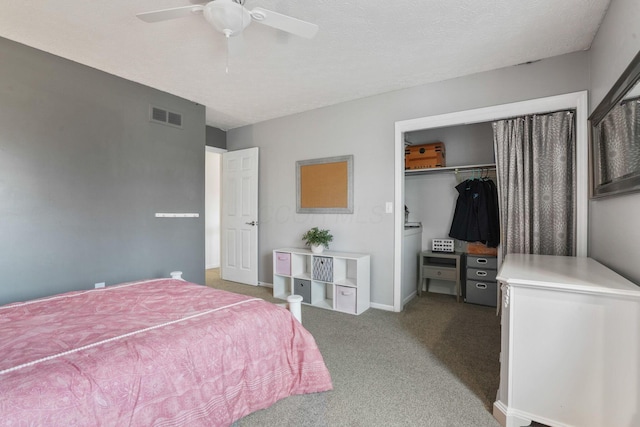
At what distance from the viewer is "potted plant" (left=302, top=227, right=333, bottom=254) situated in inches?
146

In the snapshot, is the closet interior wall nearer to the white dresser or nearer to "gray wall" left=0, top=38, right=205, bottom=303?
the white dresser

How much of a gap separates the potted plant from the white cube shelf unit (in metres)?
0.07

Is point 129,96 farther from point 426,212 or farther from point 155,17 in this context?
point 426,212

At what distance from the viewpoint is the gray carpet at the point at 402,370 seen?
5.52 ft

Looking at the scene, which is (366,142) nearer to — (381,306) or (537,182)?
(537,182)

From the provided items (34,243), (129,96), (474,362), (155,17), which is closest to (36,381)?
(155,17)

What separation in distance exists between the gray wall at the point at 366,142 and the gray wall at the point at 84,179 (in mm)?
1063

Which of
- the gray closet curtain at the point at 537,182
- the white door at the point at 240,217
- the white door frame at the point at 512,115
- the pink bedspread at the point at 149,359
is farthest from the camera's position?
the white door at the point at 240,217

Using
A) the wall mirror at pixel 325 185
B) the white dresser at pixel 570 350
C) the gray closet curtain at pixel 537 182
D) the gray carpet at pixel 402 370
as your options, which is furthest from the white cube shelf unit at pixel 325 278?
the white dresser at pixel 570 350

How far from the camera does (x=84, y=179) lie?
2885 millimetres

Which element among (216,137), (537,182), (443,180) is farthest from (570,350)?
(216,137)

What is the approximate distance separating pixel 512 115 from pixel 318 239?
2.30 metres

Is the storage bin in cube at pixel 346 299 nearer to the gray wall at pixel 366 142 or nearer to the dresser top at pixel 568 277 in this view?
the gray wall at pixel 366 142

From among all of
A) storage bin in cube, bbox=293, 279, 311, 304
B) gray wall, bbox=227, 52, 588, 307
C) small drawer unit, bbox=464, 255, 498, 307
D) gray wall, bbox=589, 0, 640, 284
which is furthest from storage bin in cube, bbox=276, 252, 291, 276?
gray wall, bbox=589, 0, 640, 284
